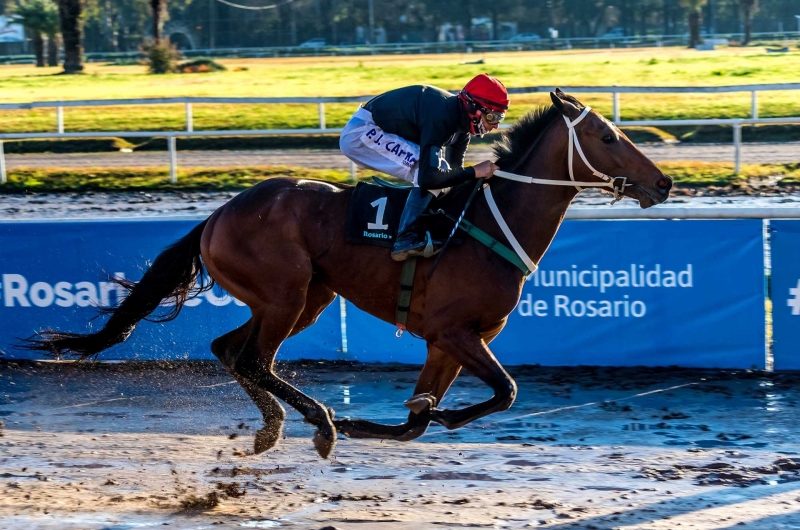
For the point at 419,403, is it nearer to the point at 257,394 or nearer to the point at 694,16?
the point at 257,394

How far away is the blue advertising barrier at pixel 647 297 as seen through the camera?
7168 millimetres

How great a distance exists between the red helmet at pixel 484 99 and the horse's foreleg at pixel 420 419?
3.84 ft

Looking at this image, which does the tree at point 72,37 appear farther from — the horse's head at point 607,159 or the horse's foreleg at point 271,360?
the horse's head at point 607,159

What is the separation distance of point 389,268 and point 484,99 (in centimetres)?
94

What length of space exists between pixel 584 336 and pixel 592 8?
124 feet

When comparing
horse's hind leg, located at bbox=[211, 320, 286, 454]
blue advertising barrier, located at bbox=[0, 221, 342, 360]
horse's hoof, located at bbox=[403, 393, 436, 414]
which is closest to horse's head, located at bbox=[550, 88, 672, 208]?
horse's hoof, located at bbox=[403, 393, 436, 414]

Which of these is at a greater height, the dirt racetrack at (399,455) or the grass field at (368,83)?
the grass field at (368,83)

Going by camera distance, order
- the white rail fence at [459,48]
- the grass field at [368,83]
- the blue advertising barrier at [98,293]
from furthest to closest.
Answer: the white rail fence at [459,48] → the grass field at [368,83] → the blue advertising barrier at [98,293]

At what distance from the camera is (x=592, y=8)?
4281 cm

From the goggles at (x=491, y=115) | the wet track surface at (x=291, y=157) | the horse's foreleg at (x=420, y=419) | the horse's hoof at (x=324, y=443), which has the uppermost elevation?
the goggles at (x=491, y=115)

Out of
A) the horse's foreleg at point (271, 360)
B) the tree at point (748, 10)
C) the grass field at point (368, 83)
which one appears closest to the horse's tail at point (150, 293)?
the horse's foreleg at point (271, 360)

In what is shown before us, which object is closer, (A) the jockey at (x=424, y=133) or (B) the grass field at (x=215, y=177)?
(A) the jockey at (x=424, y=133)

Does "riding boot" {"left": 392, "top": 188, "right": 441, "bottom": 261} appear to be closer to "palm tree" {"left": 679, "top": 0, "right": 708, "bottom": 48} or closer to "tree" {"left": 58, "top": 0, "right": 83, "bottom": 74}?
"palm tree" {"left": 679, "top": 0, "right": 708, "bottom": 48}

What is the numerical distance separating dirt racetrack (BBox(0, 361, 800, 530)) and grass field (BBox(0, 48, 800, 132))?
11256 millimetres
